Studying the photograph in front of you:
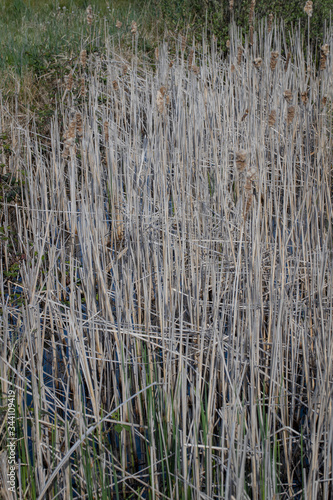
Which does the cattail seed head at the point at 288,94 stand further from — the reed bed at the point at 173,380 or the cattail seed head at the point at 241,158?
the cattail seed head at the point at 241,158

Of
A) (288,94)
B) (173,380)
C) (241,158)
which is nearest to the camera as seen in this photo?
(241,158)

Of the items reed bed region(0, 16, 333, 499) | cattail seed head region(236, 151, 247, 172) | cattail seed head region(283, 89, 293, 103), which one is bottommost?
reed bed region(0, 16, 333, 499)

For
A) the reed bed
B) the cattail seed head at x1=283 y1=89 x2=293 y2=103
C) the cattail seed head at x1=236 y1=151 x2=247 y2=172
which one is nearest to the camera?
the reed bed

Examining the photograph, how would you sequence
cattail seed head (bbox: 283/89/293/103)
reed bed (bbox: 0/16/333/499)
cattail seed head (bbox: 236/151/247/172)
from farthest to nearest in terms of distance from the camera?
1. cattail seed head (bbox: 283/89/293/103)
2. cattail seed head (bbox: 236/151/247/172)
3. reed bed (bbox: 0/16/333/499)

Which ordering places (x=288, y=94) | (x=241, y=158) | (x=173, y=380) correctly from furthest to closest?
1. (x=288, y=94)
2. (x=173, y=380)
3. (x=241, y=158)

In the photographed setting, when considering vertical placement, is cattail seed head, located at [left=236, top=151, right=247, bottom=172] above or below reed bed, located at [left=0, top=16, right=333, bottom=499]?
above

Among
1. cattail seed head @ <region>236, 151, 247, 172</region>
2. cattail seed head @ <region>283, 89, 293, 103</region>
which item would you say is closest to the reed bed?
cattail seed head @ <region>236, 151, 247, 172</region>

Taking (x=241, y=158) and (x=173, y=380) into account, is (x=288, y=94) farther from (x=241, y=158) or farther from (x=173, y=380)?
(x=173, y=380)

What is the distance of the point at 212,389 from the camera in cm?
164

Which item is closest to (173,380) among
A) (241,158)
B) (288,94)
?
(241,158)

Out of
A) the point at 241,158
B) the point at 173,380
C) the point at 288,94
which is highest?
the point at 288,94

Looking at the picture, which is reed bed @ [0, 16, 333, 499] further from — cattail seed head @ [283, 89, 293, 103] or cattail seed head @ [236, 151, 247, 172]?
cattail seed head @ [283, 89, 293, 103]

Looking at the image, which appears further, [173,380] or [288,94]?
[288,94]

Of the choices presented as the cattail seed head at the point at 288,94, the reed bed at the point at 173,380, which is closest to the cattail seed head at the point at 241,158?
the reed bed at the point at 173,380
